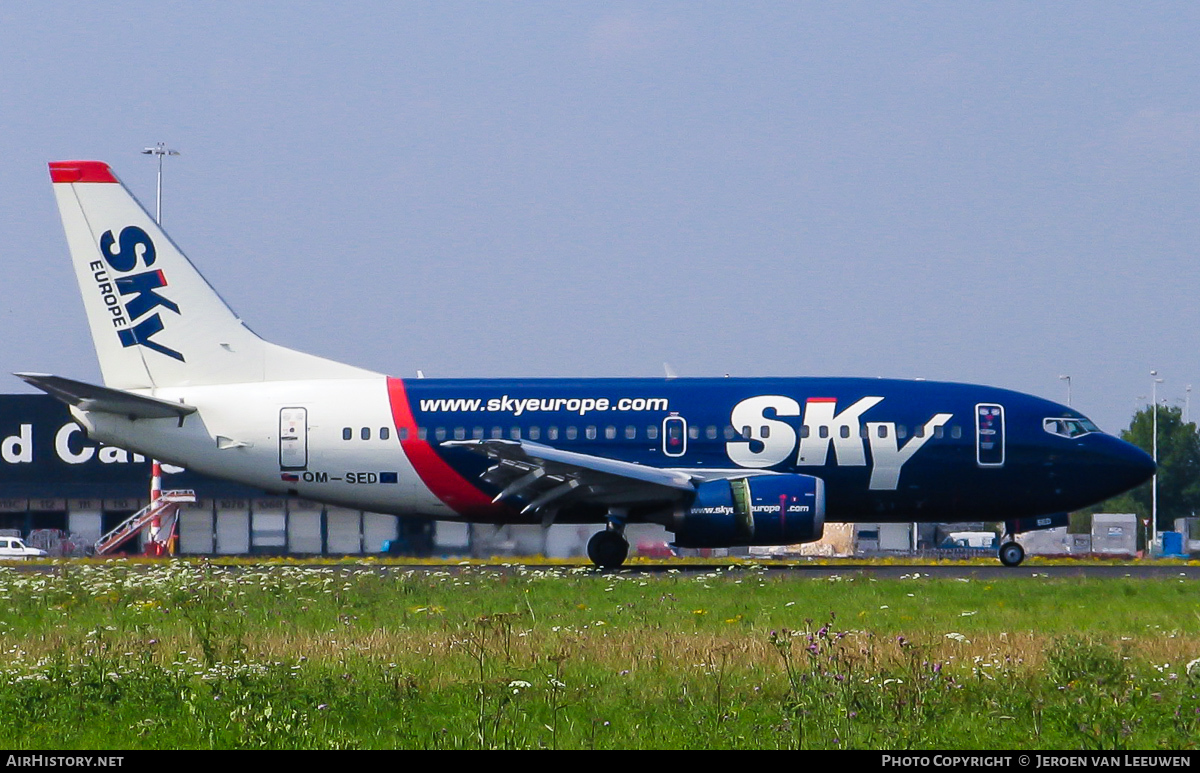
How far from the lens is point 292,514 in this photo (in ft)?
164

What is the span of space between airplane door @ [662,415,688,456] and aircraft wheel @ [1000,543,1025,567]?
22.2 ft

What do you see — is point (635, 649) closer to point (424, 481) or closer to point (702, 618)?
point (702, 618)

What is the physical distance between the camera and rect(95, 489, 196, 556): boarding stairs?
48031 mm

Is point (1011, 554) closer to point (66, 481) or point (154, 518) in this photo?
point (154, 518)

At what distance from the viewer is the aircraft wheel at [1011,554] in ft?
92.0

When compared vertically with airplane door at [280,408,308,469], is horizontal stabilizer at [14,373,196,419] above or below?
above

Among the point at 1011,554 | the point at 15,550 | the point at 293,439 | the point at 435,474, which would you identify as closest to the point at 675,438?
the point at 435,474

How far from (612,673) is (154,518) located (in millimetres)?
39848

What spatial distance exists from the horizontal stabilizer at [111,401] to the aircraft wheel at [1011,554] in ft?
54.6

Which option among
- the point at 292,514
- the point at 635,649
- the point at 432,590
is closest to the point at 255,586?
the point at 432,590

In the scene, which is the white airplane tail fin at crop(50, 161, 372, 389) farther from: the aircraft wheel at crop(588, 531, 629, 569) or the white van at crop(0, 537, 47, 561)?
the white van at crop(0, 537, 47, 561)

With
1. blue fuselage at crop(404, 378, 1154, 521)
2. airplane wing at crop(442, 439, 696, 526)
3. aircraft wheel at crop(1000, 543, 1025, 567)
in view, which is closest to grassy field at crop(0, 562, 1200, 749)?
airplane wing at crop(442, 439, 696, 526)

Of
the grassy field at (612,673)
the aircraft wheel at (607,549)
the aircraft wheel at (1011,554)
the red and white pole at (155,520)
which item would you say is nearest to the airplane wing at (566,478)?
the aircraft wheel at (607,549)

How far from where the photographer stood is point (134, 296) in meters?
29.1
